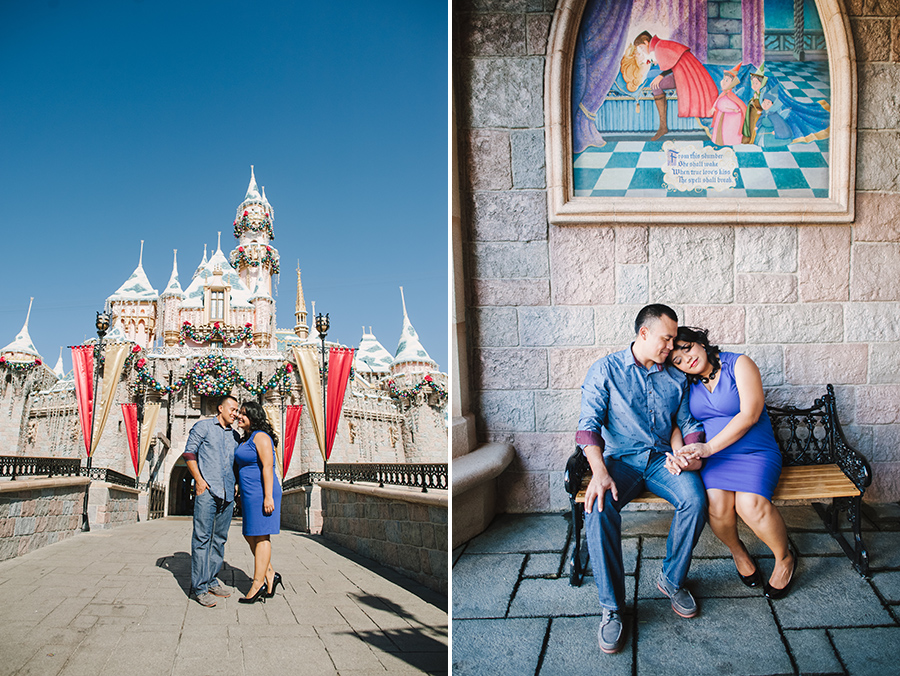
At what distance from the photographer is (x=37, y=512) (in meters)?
2.26

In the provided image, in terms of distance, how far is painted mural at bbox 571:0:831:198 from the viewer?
9.41 ft

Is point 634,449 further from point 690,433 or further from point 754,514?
point 754,514

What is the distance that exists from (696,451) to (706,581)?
454 millimetres

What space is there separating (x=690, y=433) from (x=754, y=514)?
327 millimetres

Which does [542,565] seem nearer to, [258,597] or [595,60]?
[258,597]

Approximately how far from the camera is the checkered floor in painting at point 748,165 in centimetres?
286

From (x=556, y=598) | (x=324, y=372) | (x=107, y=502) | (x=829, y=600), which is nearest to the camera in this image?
(x=829, y=600)

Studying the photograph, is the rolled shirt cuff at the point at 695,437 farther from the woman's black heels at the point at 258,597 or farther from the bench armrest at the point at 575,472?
the woman's black heels at the point at 258,597

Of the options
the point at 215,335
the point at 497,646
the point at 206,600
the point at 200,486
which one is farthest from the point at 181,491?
the point at 497,646

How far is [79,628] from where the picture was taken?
6.82 ft

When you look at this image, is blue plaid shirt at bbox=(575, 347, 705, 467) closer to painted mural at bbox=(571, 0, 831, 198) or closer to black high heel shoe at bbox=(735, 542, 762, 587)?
black high heel shoe at bbox=(735, 542, 762, 587)

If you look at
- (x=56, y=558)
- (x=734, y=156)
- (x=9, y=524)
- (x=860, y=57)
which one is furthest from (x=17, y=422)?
(x=860, y=57)

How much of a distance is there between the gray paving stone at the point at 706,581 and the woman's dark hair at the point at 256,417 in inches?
55.8

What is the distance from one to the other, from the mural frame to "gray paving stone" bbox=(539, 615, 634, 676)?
1.68 meters
